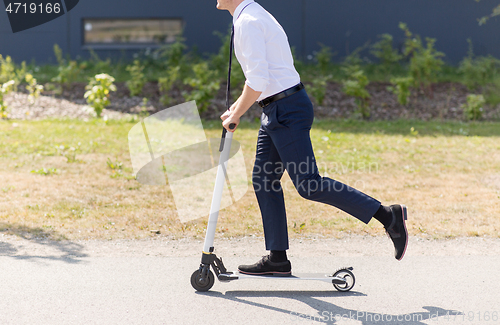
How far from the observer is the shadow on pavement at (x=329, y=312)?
2.91 metres

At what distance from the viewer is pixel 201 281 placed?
3.28 meters

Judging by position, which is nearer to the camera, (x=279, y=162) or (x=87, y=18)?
(x=279, y=162)

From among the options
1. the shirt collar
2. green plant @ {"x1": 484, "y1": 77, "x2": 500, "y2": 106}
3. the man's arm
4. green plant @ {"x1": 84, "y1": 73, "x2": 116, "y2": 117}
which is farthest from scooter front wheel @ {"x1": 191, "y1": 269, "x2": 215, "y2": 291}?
green plant @ {"x1": 484, "y1": 77, "x2": 500, "y2": 106}

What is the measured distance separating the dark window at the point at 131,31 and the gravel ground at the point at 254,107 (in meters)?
3.01

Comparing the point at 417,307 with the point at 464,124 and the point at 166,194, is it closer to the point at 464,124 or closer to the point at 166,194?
the point at 166,194

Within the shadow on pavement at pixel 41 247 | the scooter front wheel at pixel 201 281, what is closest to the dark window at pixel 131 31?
the shadow on pavement at pixel 41 247

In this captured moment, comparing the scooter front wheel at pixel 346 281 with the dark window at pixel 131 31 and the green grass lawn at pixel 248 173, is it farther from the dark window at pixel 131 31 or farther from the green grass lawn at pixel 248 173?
the dark window at pixel 131 31

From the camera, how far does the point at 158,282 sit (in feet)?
11.3

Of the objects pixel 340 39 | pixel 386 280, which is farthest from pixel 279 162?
pixel 340 39

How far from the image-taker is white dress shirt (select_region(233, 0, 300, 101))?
2.96 m

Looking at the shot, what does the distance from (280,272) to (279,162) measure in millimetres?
738

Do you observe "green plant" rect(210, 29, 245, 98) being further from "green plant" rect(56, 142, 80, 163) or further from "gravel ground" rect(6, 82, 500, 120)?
"green plant" rect(56, 142, 80, 163)

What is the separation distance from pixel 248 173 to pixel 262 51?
371cm

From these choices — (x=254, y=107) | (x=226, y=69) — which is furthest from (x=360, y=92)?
(x=226, y=69)
